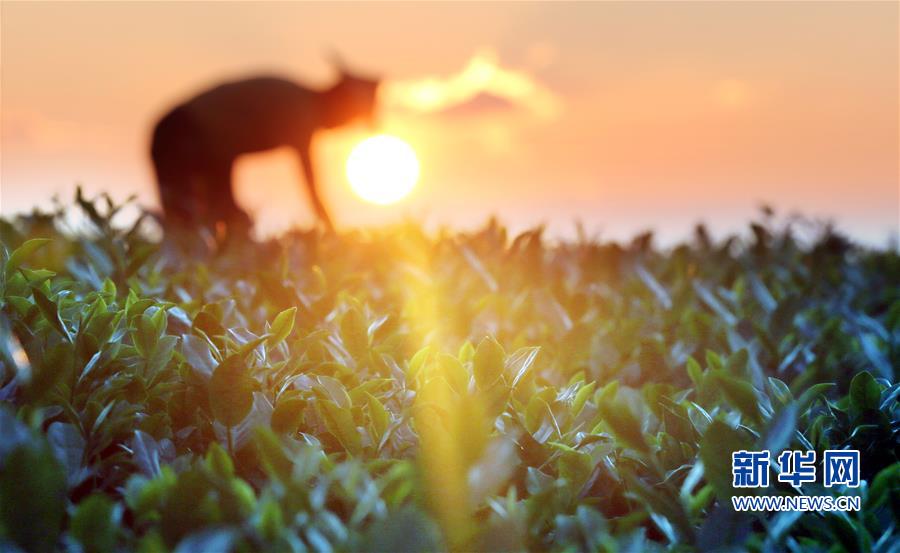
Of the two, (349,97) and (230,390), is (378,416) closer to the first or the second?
(230,390)

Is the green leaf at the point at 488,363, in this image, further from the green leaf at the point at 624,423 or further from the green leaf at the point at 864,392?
the green leaf at the point at 864,392

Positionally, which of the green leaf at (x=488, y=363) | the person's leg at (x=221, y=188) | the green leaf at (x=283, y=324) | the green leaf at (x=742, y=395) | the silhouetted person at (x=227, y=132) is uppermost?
the silhouetted person at (x=227, y=132)

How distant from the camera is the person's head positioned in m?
11.0

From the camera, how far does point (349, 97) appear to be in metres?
11.1

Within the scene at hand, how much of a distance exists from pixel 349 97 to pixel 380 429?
1028cm

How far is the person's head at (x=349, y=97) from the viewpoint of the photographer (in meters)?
11.0

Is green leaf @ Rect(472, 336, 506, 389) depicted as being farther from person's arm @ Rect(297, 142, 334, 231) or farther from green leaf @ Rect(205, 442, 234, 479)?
person's arm @ Rect(297, 142, 334, 231)

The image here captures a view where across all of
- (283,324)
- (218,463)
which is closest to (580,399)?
(283,324)

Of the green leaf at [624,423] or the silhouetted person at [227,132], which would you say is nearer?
the green leaf at [624,423]

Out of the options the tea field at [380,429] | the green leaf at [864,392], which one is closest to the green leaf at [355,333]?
the tea field at [380,429]

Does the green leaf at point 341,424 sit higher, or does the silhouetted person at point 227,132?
the silhouetted person at point 227,132

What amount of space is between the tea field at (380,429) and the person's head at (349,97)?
29.9 feet

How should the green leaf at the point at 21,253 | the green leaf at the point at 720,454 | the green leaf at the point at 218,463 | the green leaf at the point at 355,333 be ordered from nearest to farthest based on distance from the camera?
the green leaf at the point at 218,463
the green leaf at the point at 720,454
the green leaf at the point at 21,253
the green leaf at the point at 355,333

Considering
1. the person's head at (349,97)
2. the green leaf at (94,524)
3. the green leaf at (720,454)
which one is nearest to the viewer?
the green leaf at (94,524)
